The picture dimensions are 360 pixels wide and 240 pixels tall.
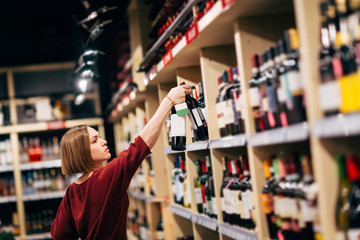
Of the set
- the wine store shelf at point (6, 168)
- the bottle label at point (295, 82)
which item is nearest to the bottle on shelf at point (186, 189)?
the bottle label at point (295, 82)

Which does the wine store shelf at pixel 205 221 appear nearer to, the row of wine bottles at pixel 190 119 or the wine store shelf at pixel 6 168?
the row of wine bottles at pixel 190 119

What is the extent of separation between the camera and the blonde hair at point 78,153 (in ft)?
9.17

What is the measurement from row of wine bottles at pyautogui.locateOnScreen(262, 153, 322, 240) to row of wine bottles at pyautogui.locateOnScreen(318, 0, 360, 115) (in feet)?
1.14

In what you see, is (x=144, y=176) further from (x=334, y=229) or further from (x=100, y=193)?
(x=334, y=229)

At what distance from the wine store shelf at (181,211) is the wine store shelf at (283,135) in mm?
1584

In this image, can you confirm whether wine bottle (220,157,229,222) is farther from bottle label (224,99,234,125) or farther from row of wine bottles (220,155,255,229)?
bottle label (224,99,234,125)

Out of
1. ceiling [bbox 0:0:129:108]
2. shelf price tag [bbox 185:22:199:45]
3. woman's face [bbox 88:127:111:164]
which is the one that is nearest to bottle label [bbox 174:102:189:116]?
shelf price tag [bbox 185:22:199:45]

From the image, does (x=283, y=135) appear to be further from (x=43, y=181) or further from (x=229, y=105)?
(x=43, y=181)

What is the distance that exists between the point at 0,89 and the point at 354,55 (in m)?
7.04

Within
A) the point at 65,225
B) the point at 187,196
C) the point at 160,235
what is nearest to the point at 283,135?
the point at 65,225

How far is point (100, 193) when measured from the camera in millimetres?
2701

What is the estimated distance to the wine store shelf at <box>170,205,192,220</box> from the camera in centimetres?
372

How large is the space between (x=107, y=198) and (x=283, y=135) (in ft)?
3.85

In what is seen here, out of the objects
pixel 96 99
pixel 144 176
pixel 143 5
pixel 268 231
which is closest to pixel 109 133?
pixel 96 99
